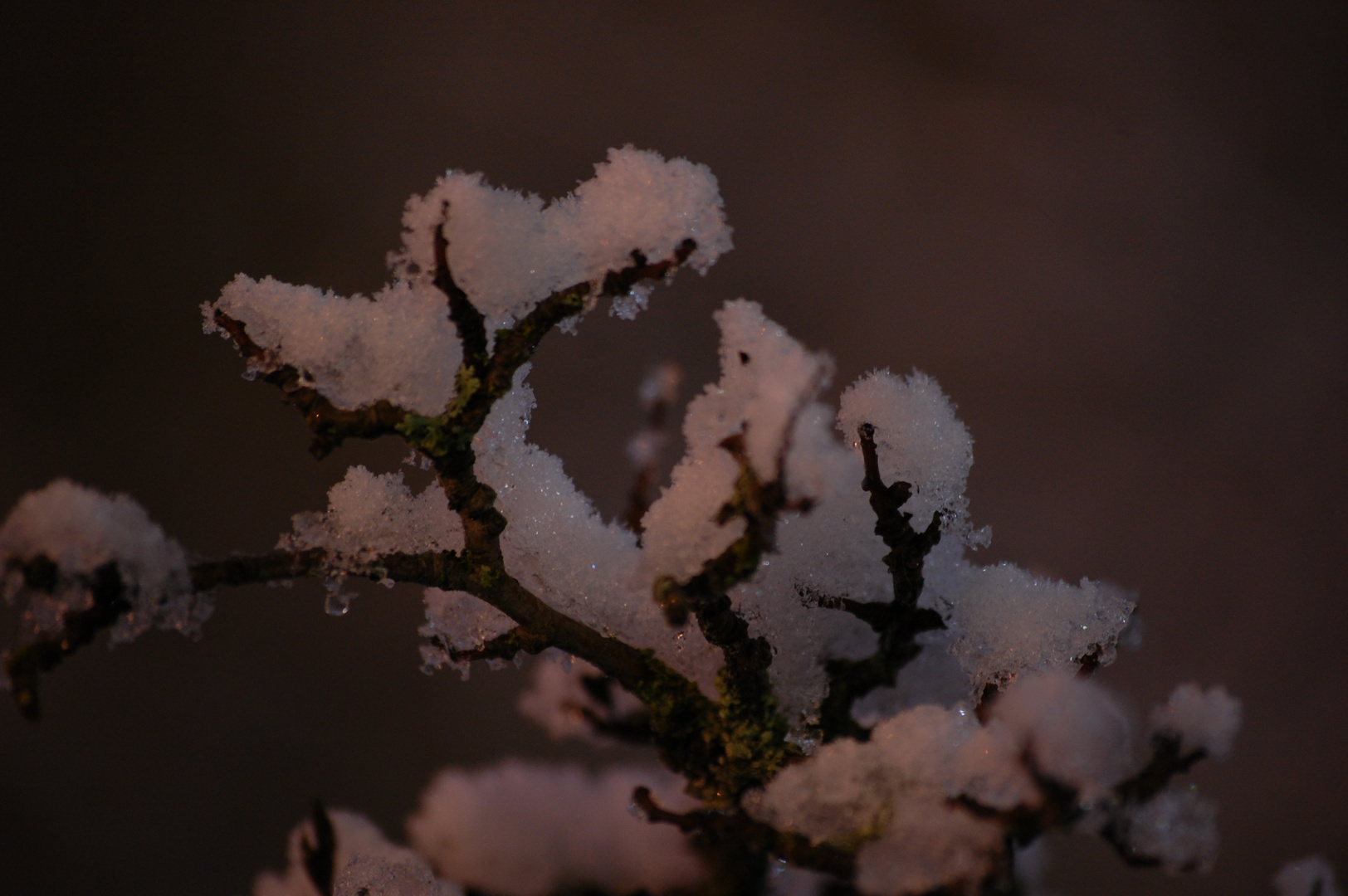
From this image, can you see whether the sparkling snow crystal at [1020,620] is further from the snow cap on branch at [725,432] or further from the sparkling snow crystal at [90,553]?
the sparkling snow crystal at [90,553]

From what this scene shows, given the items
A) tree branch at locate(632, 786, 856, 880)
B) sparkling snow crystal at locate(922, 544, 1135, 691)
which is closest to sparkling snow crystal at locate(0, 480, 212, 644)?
tree branch at locate(632, 786, 856, 880)

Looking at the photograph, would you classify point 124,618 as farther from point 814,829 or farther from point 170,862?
point 170,862

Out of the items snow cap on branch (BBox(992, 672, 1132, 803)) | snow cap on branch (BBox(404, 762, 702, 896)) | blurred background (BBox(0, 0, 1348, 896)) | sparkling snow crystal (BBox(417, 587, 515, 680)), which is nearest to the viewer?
snow cap on branch (BBox(992, 672, 1132, 803))

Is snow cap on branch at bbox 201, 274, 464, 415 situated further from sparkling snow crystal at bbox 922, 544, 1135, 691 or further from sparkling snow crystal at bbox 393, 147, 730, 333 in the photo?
sparkling snow crystal at bbox 922, 544, 1135, 691

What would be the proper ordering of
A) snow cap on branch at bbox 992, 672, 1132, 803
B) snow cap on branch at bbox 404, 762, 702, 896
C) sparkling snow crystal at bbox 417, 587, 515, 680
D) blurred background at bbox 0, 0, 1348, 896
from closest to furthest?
1. snow cap on branch at bbox 992, 672, 1132, 803
2. sparkling snow crystal at bbox 417, 587, 515, 680
3. snow cap on branch at bbox 404, 762, 702, 896
4. blurred background at bbox 0, 0, 1348, 896

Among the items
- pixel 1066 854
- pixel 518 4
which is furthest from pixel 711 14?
pixel 1066 854

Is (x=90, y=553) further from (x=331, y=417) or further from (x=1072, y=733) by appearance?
(x=1072, y=733)
